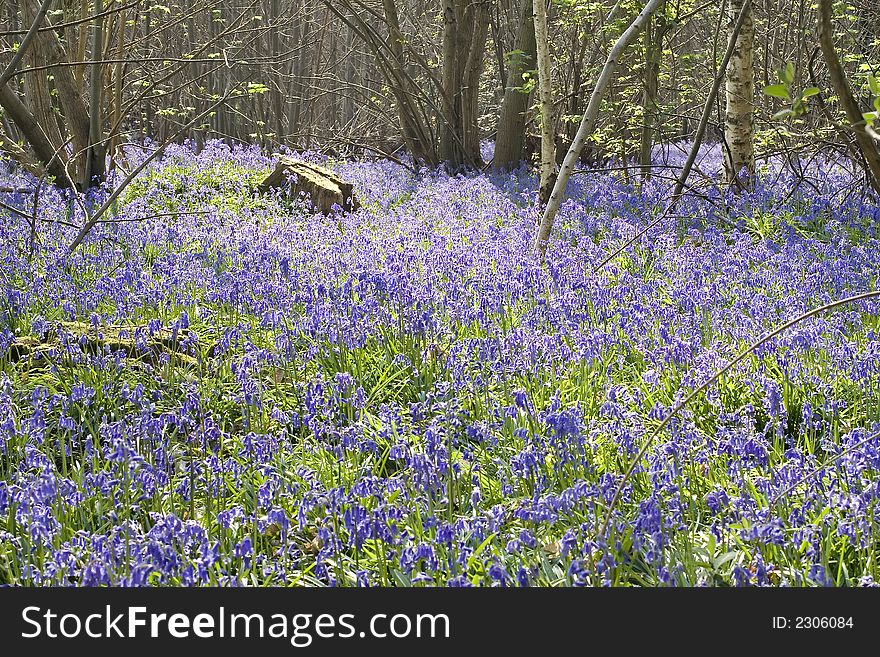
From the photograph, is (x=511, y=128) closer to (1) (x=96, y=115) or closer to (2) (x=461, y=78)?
(2) (x=461, y=78)

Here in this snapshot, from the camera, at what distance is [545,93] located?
7777 millimetres

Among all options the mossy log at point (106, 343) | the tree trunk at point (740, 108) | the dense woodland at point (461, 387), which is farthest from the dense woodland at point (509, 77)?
the mossy log at point (106, 343)

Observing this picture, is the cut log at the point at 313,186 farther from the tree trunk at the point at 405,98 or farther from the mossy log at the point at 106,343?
the mossy log at the point at 106,343

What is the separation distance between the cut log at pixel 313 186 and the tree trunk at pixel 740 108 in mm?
4263

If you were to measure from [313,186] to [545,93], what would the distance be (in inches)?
128

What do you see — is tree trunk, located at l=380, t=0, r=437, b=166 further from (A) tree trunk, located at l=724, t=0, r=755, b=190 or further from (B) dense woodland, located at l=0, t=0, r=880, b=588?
(A) tree trunk, located at l=724, t=0, r=755, b=190

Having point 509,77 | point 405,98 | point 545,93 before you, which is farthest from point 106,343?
point 405,98

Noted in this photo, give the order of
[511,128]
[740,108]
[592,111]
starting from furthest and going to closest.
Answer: [511,128] < [740,108] < [592,111]

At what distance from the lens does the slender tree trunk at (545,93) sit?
7148 mm

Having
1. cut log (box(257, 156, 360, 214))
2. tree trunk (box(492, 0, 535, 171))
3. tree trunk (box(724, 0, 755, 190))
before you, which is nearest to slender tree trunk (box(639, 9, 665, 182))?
tree trunk (box(724, 0, 755, 190))

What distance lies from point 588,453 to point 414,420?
2.79 ft

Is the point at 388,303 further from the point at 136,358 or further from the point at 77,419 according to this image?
the point at 77,419

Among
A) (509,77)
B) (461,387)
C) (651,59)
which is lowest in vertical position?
(461,387)

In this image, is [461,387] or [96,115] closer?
[461,387]
